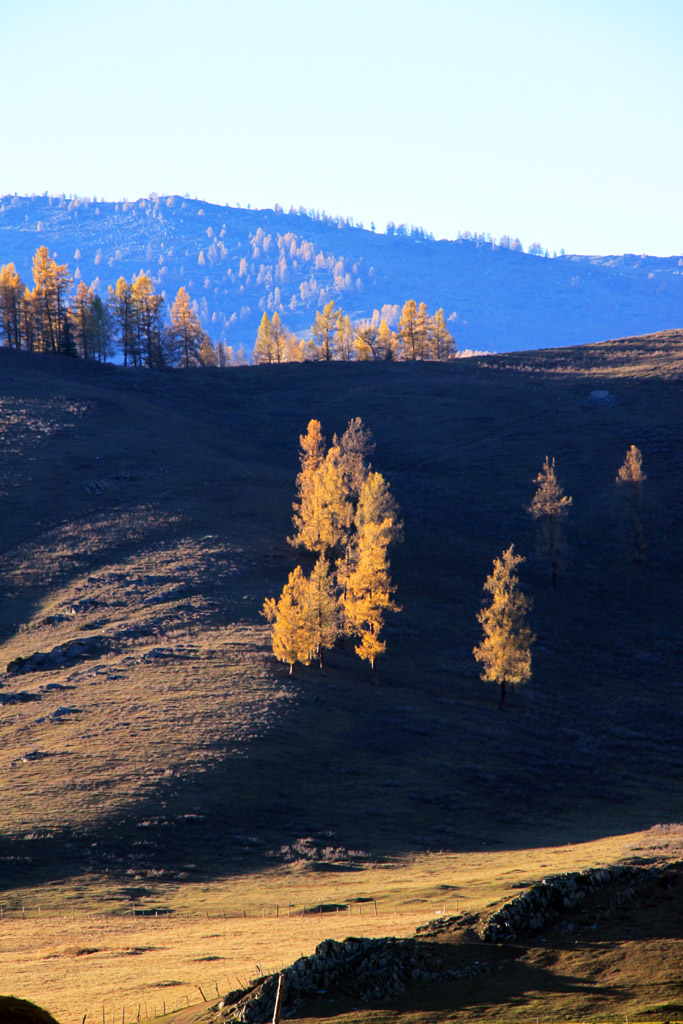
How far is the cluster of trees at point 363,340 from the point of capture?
6132 inches

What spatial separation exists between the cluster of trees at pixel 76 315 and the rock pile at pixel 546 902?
406 ft

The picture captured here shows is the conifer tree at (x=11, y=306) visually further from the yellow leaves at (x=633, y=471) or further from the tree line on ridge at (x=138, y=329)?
the yellow leaves at (x=633, y=471)

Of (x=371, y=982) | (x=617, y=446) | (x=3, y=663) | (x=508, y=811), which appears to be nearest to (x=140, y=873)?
(x=508, y=811)

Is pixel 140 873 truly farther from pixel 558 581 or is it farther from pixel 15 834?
pixel 558 581

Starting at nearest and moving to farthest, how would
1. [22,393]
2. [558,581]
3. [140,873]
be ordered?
[140,873] → [558,581] → [22,393]

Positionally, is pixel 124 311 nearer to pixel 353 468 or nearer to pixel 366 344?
pixel 366 344

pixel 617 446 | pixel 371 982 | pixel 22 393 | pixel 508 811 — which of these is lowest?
pixel 508 811

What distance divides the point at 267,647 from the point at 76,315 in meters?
94.1

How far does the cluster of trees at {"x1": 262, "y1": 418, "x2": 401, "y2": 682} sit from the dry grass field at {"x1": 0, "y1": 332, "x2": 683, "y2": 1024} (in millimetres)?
2454

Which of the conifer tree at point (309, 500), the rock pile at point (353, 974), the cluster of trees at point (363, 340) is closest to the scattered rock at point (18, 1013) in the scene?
the rock pile at point (353, 974)

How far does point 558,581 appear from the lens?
81000 mm

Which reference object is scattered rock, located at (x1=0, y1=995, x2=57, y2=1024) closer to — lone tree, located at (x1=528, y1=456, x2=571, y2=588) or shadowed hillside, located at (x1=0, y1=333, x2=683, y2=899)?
shadowed hillside, located at (x1=0, y1=333, x2=683, y2=899)

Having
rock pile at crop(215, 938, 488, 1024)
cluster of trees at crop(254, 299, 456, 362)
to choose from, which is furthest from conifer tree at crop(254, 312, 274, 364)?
rock pile at crop(215, 938, 488, 1024)

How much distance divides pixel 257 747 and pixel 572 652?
31422 mm
